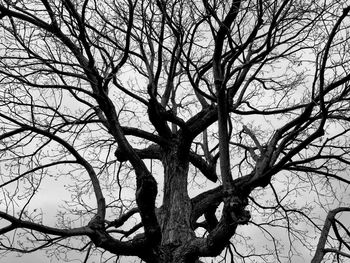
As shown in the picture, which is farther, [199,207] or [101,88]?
[199,207]

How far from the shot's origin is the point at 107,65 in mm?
5969

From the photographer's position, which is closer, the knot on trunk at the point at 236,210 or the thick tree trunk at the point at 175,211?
the knot on trunk at the point at 236,210

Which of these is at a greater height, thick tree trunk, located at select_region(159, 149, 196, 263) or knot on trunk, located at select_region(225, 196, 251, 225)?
A: thick tree trunk, located at select_region(159, 149, 196, 263)

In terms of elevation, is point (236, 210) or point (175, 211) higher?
point (175, 211)

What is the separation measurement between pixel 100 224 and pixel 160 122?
198cm

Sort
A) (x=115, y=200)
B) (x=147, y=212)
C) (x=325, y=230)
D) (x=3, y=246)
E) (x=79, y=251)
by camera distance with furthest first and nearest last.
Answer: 1. (x=115, y=200)
2. (x=79, y=251)
3. (x=325, y=230)
4. (x=147, y=212)
5. (x=3, y=246)

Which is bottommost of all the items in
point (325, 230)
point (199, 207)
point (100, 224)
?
point (325, 230)

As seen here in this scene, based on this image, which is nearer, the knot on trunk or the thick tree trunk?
the knot on trunk

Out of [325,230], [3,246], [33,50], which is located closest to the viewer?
[3,246]

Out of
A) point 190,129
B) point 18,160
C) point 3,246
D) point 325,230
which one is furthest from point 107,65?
point 325,230

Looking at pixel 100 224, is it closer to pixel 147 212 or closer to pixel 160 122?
pixel 147 212

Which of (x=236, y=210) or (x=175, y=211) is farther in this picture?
(x=175, y=211)

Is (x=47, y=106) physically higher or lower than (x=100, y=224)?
higher

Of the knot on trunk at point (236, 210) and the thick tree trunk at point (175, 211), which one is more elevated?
the thick tree trunk at point (175, 211)
